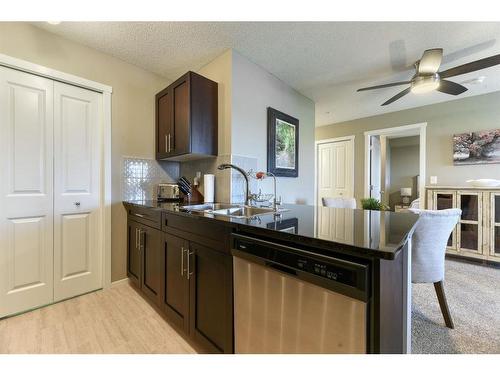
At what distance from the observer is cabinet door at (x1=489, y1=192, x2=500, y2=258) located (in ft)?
9.35

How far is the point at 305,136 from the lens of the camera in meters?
3.28

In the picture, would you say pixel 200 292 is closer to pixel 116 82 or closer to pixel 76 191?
pixel 76 191

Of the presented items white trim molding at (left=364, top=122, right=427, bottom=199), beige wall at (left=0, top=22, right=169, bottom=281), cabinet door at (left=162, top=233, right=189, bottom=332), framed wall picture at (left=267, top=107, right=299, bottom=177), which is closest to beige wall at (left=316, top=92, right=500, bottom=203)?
white trim molding at (left=364, top=122, right=427, bottom=199)

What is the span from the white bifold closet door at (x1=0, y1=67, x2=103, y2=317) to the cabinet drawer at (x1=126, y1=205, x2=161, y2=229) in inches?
13.7

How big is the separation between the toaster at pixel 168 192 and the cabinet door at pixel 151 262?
0.50 m

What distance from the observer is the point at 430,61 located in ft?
6.59

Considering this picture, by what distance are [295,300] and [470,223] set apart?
11.7 feet

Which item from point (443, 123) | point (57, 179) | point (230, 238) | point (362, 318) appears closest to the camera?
point (362, 318)

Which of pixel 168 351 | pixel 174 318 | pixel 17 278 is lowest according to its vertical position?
pixel 168 351

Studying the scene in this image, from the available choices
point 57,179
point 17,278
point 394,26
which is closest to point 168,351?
point 17,278

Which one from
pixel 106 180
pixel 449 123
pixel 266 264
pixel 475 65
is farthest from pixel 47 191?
pixel 449 123
